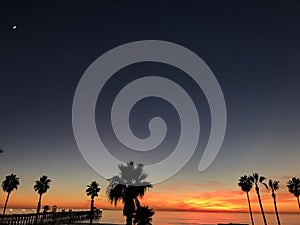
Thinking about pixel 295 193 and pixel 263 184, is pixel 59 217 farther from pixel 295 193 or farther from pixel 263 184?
pixel 295 193

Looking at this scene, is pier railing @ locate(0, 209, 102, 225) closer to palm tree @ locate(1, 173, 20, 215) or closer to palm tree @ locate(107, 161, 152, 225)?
palm tree @ locate(1, 173, 20, 215)

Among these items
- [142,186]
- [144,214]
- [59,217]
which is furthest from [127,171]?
[59,217]

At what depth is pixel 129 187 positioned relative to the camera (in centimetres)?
2277

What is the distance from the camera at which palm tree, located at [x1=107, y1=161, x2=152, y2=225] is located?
21828 millimetres

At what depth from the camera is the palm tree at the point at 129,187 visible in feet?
71.6

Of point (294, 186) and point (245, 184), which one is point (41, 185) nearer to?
point (245, 184)

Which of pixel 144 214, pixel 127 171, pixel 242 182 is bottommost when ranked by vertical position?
pixel 144 214

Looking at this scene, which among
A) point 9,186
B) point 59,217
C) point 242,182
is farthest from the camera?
point 59,217

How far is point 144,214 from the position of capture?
2148 centimetres

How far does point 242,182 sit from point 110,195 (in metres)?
47.8

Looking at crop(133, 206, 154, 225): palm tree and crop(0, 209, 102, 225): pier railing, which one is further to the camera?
crop(0, 209, 102, 225): pier railing

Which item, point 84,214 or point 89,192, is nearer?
point 89,192

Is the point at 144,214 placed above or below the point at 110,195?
below

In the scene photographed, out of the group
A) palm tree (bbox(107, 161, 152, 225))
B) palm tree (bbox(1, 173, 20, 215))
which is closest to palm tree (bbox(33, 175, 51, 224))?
palm tree (bbox(1, 173, 20, 215))
